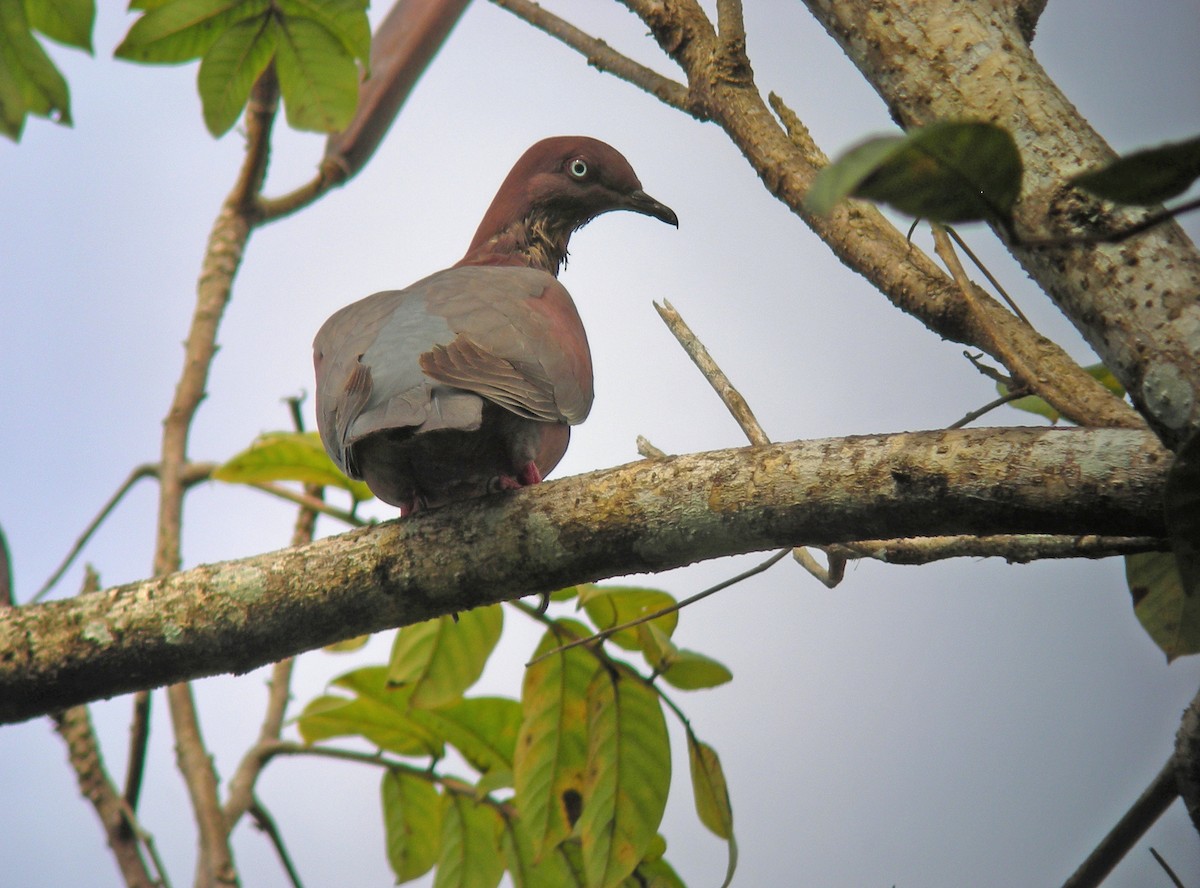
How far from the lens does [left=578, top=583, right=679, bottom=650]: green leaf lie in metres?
3.12

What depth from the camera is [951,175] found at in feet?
4.02

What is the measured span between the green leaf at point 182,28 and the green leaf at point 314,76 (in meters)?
0.12

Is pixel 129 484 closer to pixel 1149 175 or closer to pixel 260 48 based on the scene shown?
pixel 260 48

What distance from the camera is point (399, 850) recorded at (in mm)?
3521

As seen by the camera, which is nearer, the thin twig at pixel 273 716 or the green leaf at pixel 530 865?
the green leaf at pixel 530 865

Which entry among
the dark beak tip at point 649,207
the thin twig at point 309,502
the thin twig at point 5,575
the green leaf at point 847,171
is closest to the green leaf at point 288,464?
the thin twig at point 309,502

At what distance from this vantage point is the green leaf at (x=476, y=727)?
3.52 meters

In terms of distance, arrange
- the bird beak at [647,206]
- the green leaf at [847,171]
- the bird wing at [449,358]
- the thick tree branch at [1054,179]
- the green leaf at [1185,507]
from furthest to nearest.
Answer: the bird beak at [647,206] → the bird wing at [449,358] → the thick tree branch at [1054,179] → the green leaf at [1185,507] → the green leaf at [847,171]

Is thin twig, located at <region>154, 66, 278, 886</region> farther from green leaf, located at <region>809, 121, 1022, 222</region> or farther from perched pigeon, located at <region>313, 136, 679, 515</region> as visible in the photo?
green leaf, located at <region>809, 121, 1022, 222</region>

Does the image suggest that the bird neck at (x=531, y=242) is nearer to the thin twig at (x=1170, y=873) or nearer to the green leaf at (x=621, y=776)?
the green leaf at (x=621, y=776)

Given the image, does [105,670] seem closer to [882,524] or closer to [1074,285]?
[882,524]

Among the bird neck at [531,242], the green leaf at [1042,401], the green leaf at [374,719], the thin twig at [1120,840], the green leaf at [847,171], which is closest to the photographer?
the green leaf at [847,171]

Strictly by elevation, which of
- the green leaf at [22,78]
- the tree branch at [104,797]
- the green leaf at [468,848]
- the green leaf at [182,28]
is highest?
the green leaf at [22,78]

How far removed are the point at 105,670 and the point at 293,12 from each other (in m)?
1.97
